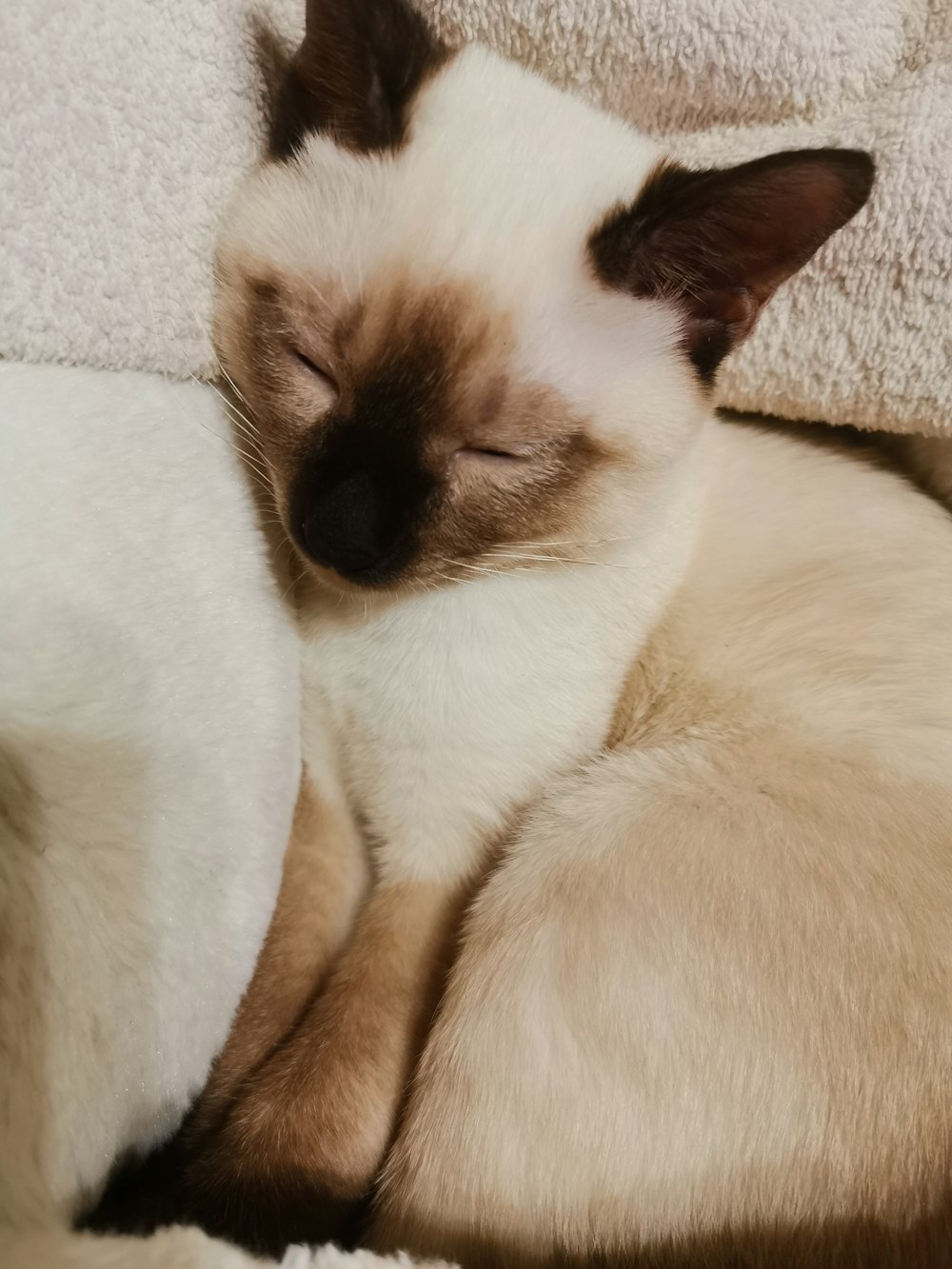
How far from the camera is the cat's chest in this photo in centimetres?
111

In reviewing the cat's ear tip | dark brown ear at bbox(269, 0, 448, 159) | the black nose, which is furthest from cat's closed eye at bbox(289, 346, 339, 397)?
the cat's ear tip

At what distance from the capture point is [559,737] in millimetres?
1154

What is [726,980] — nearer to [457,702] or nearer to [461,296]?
[457,702]

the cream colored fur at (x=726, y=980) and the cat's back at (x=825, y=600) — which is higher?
the cat's back at (x=825, y=600)

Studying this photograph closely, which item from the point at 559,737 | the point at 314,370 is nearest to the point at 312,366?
the point at 314,370

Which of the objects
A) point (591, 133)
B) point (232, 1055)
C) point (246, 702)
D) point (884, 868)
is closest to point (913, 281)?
point (591, 133)

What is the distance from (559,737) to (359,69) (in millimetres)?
738

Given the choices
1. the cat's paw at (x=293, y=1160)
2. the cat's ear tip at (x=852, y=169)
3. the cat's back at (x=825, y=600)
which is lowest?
the cat's paw at (x=293, y=1160)

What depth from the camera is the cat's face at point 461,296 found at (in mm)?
905

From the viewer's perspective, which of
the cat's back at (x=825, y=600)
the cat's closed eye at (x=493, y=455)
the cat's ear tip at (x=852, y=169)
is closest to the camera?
the cat's ear tip at (x=852, y=169)

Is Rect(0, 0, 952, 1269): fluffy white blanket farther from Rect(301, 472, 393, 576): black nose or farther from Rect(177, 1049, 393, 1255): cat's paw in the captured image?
Rect(301, 472, 393, 576): black nose

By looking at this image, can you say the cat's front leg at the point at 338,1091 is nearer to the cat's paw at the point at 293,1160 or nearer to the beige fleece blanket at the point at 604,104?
the cat's paw at the point at 293,1160

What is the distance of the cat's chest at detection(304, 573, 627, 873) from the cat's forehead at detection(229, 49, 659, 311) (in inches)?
14.1

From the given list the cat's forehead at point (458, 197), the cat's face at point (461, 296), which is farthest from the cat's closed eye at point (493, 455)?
the cat's forehead at point (458, 197)
